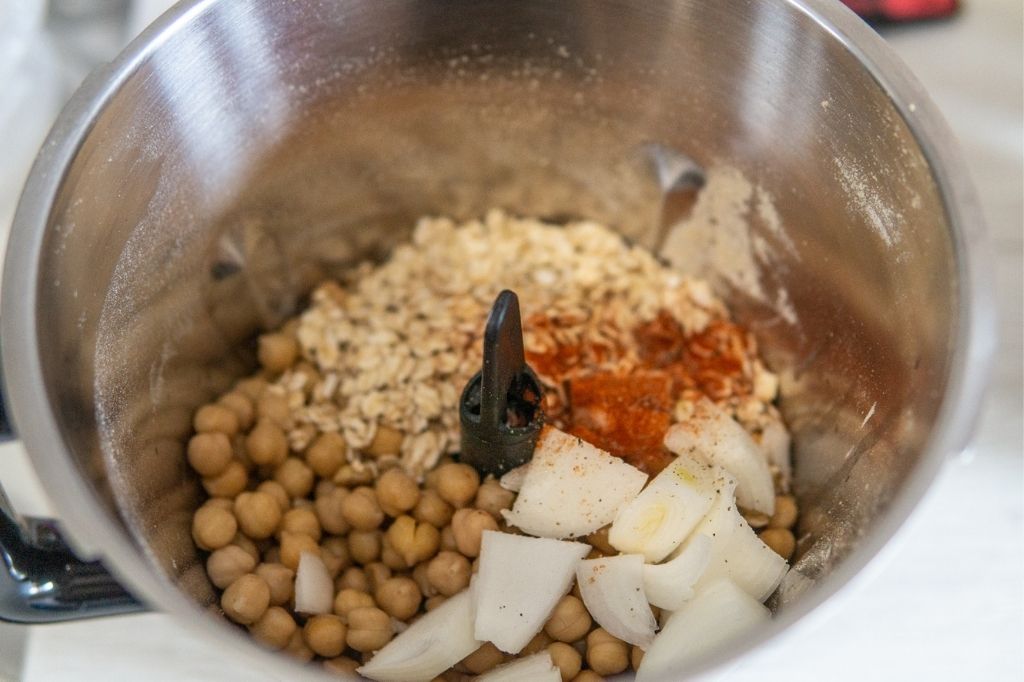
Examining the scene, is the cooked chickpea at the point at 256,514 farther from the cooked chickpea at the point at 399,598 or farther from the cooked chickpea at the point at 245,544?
the cooked chickpea at the point at 399,598

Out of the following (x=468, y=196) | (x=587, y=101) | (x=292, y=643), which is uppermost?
(x=587, y=101)

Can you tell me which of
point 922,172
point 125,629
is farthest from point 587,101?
point 125,629

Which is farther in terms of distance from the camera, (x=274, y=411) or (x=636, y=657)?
(x=274, y=411)

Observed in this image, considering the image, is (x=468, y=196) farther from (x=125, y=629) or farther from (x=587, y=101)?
(x=125, y=629)

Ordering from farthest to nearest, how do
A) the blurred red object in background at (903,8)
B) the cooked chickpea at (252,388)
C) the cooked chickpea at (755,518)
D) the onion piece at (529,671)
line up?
the blurred red object in background at (903,8)
the cooked chickpea at (252,388)
the cooked chickpea at (755,518)
the onion piece at (529,671)

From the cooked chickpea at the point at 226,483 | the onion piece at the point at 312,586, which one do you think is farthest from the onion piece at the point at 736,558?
the cooked chickpea at the point at 226,483

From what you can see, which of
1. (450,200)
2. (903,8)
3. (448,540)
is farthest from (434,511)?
(903,8)

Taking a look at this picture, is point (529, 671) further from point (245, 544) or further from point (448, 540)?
point (245, 544)
